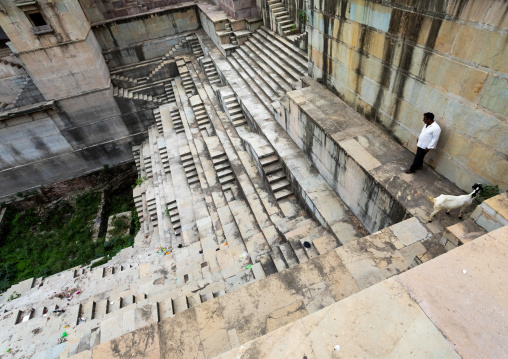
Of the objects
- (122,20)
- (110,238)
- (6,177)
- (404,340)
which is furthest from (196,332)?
(122,20)

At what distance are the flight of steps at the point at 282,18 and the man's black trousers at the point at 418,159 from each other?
9030 millimetres

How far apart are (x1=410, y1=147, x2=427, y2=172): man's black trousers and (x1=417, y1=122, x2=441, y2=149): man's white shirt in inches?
4.5

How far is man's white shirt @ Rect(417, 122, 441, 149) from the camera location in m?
5.01

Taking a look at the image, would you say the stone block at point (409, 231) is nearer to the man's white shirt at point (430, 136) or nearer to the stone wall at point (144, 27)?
the man's white shirt at point (430, 136)

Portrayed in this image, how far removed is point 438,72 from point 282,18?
939 cm

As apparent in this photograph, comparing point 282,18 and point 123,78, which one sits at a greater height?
point 282,18

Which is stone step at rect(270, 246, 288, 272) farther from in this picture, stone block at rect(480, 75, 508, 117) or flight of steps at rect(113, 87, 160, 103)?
flight of steps at rect(113, 87, 160, 103)

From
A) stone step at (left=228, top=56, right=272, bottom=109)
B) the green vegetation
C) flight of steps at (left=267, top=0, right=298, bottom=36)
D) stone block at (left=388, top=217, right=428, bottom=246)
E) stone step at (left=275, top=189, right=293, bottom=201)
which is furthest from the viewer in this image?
flight of steps at (left=267, top=0, right=298, bottom=36)

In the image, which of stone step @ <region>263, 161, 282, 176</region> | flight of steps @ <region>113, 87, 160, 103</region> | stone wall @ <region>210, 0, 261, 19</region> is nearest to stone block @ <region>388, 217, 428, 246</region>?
stone step @ <region>263, 161, 282, 176</region>

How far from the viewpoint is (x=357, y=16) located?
249 inches

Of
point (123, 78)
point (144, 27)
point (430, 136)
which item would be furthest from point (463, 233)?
point (144, 27)

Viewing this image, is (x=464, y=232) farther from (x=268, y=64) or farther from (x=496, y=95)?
(x=268, y=64)

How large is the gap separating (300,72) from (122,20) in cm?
1160

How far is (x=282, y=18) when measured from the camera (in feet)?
40.7
